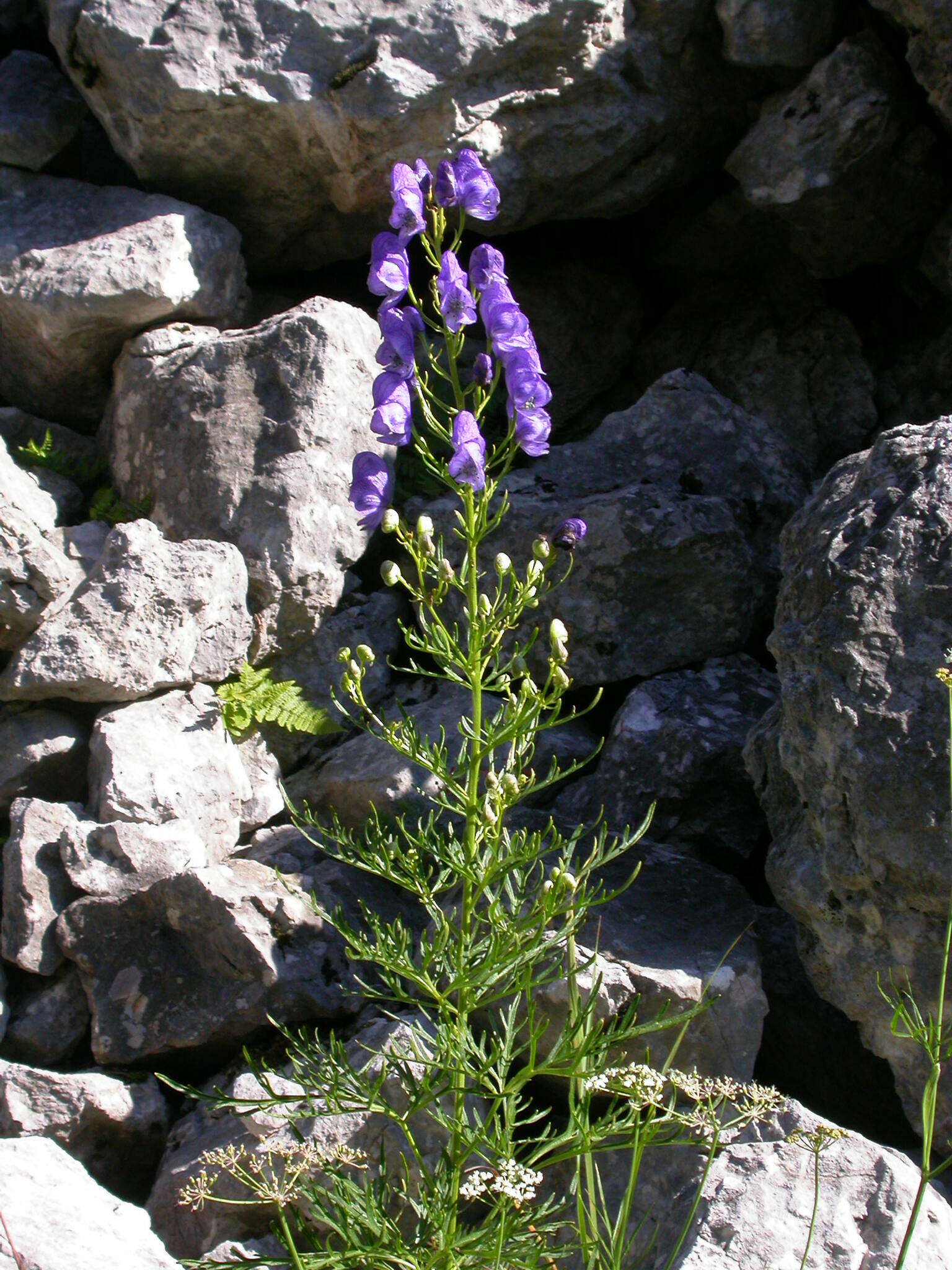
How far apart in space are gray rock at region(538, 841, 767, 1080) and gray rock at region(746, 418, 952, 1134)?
0.90 feet

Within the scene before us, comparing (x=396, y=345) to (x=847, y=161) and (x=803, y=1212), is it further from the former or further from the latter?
(x=847, y=161)

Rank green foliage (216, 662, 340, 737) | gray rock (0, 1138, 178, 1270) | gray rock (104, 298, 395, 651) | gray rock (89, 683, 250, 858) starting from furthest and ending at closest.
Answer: gray rock (104, 298, 395, 651), green foliage (216, 662, 340, 737), gray rock (89, 683, 250, 858), gray rock (0, 1138, 178, 1270)

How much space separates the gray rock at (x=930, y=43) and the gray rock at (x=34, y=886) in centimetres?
560

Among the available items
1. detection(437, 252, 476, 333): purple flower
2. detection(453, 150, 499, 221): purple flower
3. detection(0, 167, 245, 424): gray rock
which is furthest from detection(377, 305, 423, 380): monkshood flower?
detection(0, 167, 245, 424): gray rock

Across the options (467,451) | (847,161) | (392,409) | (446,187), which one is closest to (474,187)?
(446,187)

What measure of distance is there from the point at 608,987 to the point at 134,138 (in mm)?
5205

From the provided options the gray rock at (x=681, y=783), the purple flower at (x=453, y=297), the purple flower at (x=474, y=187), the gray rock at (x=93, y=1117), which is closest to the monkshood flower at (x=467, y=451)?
the purple flower at (x=453, y=297)

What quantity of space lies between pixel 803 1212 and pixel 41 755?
3.59 meters

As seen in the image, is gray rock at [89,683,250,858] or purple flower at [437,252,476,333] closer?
purple flower at [437,252,476,333]

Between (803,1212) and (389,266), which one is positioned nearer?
(803,1212)

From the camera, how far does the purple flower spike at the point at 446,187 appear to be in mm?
3586

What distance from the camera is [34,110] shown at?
6676mm

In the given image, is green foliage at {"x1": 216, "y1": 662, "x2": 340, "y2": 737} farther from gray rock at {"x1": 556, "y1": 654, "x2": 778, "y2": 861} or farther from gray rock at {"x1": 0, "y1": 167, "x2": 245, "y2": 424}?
gray rock at {"x1": 0, "y1": 167, "x2": 245, "y2": 424}

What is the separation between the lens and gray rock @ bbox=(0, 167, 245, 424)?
609 cm
